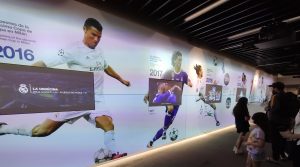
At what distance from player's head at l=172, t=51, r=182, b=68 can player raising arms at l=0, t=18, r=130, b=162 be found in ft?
6.21

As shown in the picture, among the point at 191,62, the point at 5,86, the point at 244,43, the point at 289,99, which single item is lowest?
the point at 289,99

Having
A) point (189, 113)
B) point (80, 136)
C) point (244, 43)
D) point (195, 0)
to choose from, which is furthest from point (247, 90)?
point (80, 136)

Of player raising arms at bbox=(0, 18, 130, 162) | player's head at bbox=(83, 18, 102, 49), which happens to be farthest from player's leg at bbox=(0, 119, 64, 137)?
player's head at bbox=(83, 18, 102, 49)

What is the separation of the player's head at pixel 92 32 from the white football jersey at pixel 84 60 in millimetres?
99

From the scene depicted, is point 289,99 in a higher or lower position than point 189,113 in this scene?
higher

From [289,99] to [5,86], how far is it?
5022mm

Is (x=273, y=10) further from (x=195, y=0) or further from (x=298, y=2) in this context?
(x=195, y=0)

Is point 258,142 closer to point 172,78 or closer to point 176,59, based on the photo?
point 172,78

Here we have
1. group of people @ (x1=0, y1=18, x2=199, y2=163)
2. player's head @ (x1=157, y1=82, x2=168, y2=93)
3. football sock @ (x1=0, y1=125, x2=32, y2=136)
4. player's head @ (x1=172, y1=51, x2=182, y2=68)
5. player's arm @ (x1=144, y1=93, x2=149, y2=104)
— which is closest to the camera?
football sock @ (x1=0, y1=125, x2=32, y2=136)

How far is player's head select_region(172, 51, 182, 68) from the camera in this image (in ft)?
18.2

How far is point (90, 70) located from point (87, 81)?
0.72ft

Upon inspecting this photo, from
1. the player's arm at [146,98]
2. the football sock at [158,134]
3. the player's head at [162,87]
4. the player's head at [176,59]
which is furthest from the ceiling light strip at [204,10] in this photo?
the football sock at [158,134]

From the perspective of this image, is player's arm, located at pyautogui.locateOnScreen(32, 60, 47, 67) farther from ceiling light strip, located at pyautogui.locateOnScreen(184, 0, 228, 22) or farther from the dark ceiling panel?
ceiling light strip, located at pyautogui.locateOnScreen(184, 0, 228, 22)

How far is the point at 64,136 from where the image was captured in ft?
11.0
